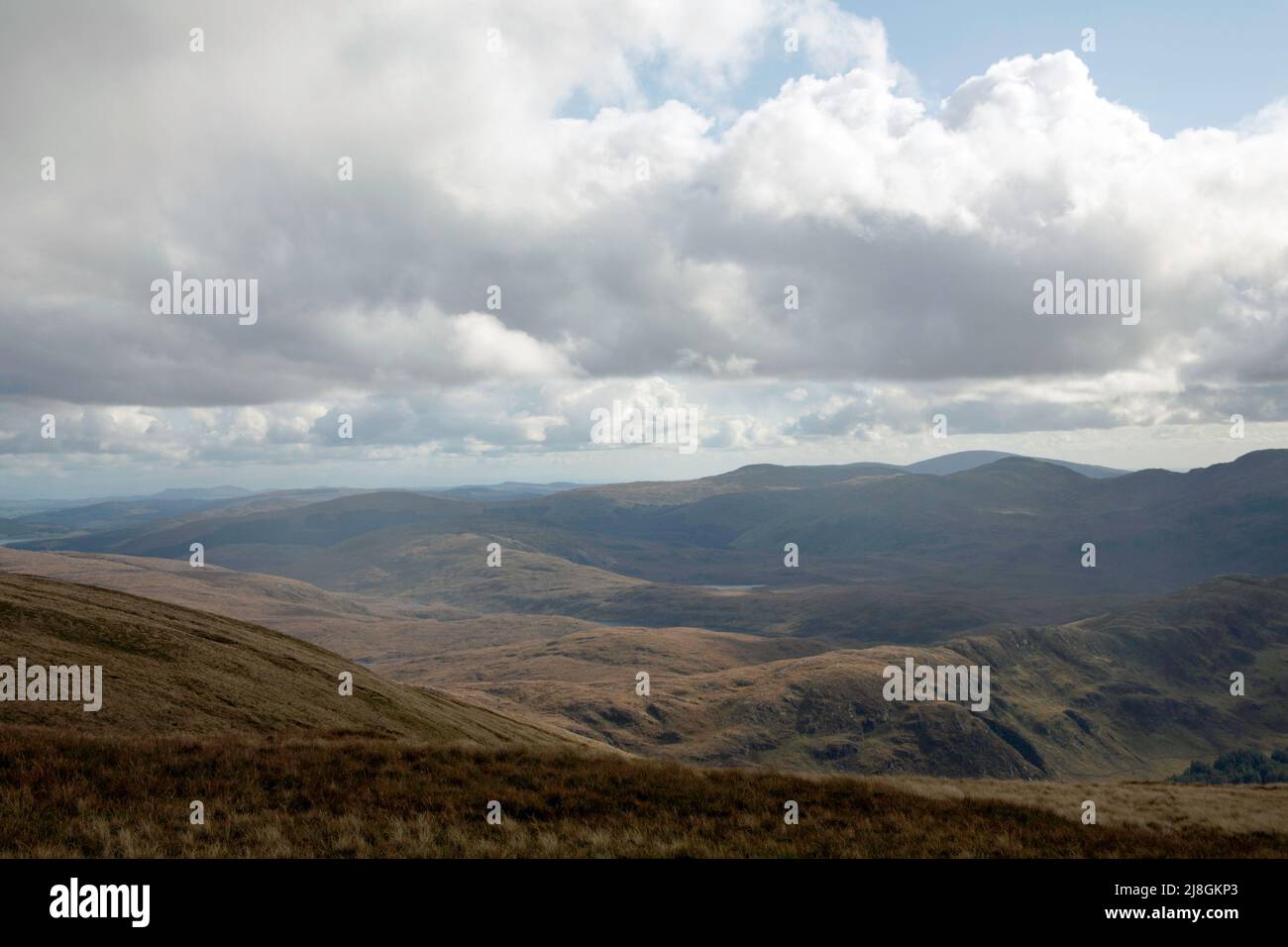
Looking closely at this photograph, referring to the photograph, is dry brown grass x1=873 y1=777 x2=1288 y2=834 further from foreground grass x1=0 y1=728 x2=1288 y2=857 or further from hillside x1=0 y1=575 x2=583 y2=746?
hillside x1=0 y1=575 x2=583 y2=746

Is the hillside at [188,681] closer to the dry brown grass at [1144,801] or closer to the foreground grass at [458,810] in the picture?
the foreground grass at [458,810]

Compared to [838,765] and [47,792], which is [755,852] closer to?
[47,792]

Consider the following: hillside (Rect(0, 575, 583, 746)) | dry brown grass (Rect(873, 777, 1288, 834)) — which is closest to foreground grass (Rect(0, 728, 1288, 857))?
dry brown grass (Rect(873, 777, 1288, 834))

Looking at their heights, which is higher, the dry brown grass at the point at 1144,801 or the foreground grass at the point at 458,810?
the foreground grass at the point at 458,810

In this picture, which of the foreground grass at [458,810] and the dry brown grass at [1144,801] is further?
the dry brown grass at [1144,801]

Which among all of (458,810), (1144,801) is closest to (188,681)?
(458,810)

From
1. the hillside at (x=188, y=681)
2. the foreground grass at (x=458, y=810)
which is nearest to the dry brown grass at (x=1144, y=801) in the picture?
the foreground grass at (x=458, y=810)

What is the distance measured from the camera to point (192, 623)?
55.6m

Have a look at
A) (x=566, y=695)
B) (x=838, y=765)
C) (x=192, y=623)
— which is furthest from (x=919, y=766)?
Result: (x=192, y=623)

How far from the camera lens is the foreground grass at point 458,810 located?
1612 cm

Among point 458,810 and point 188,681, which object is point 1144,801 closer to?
point 458,810

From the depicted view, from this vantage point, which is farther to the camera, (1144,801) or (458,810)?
(1144,801)

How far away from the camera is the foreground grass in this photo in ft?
52.9

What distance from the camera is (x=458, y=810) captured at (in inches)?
765
